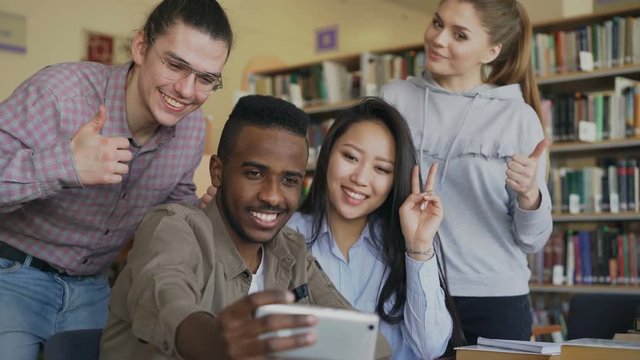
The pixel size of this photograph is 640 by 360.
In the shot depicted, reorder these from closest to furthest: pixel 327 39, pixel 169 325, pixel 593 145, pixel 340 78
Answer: pixel 169 325
pixel 593 145
pixel 340 78
pixel 327 39

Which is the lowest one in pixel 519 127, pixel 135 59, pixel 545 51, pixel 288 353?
pixel 288 353

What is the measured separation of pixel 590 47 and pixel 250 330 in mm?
4016

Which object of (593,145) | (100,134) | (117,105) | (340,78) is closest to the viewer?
(100,134)

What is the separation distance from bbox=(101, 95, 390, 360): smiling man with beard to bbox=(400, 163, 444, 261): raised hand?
268 millimetres

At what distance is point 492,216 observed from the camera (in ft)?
7.14

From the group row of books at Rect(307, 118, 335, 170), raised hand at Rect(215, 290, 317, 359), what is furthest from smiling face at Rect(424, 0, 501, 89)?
row of books at Rect(307, 118, 335, 170)

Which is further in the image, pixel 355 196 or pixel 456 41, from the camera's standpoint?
pixel 456 41

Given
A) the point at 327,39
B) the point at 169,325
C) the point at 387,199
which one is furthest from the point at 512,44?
the point at 327,39

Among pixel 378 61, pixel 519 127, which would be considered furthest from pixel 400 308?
pixel 378 61

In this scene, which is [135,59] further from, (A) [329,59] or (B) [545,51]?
(A) [329,59]

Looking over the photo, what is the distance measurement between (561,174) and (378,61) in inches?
56.8

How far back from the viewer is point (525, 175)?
1.97 metres

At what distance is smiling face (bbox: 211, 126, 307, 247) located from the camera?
153cm

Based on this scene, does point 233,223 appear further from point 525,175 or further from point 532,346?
point 525,175
